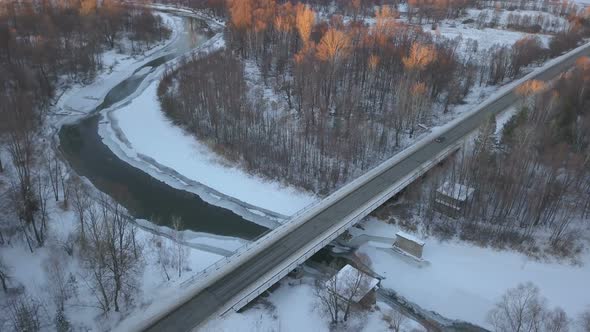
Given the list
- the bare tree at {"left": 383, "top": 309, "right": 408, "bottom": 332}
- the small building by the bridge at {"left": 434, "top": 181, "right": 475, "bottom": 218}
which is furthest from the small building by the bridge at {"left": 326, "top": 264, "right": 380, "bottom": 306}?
the small building by the bridge at {"left": 434, "top": 181, "right": 475, "bottom": 218}

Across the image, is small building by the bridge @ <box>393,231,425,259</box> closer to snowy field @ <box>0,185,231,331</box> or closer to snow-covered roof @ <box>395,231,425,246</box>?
snow-covered roof @ <box>395,231,425,246</box>

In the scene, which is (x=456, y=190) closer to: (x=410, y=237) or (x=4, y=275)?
(x=410, y=237)

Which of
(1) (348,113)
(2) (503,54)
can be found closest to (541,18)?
(2) (503,54)

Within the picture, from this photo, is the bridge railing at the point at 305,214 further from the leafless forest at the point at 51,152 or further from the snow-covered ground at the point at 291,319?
the leafless forest at the point at 51,152

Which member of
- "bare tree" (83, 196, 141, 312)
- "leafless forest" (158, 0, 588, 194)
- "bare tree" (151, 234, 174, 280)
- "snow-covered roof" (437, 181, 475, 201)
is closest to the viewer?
"bare tree" (83, 196, 141, 312)

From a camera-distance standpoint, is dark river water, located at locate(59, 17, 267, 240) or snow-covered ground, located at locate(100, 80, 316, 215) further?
snow-covered ground, located at locate(100, 80, 316, 215)

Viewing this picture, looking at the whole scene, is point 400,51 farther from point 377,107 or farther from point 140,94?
point 140,94

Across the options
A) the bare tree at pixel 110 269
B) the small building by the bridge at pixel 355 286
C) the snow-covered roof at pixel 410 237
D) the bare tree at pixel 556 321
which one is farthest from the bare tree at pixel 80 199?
the bare tree at pixel 556 321

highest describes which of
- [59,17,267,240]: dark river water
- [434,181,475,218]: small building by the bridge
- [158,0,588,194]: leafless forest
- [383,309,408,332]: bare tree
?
[158,0,588,194]: leafless forest
